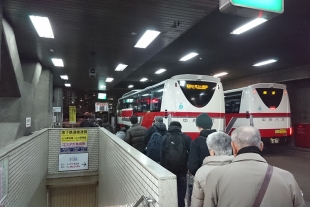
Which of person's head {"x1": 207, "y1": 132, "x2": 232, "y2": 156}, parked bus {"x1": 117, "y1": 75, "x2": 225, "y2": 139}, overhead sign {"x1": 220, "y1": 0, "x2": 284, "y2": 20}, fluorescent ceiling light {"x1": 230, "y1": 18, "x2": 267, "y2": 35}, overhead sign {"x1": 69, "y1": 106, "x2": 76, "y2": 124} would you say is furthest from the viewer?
overhead sign {"x1": 69, "y1": 106, "x2": 76, "y2": 124}

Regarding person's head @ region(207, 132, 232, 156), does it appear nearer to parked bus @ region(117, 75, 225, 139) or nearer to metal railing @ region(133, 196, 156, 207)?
metal railing @ region(133, 196, 156, 207)

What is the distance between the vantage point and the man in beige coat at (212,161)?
2.24 m

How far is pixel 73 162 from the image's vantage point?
724 centimetres

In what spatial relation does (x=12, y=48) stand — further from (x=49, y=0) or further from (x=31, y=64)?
(x=31, y=64)

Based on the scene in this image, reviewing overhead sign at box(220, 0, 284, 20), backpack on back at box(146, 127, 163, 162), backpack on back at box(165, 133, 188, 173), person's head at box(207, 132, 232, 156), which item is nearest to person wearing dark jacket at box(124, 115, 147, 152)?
backpack on back at box(146, 127, 163, 162)

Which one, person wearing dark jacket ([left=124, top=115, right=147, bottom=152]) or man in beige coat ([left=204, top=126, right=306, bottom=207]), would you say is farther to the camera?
person wearing dark jacket ([left=124, top=115, right=147, bottom=152])

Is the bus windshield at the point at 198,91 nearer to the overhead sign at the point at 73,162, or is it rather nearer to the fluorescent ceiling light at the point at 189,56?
the fluorescent ceiling light at the point at 189,56

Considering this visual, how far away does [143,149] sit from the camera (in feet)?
18.7

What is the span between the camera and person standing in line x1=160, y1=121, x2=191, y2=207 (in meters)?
3.84

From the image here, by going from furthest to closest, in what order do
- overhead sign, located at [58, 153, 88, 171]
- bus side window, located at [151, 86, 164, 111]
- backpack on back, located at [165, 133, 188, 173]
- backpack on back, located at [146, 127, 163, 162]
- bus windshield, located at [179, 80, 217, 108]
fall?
bus side window, located at [151, 86, 164, 111] → bus windshield, located at [179, 80, 217, 108] → overhead sign, located at [58, 153, 88, 171] → backpack on back, located at [146, 127, 163, 162] → backpack on back, located at [165, 133, 188, 173]

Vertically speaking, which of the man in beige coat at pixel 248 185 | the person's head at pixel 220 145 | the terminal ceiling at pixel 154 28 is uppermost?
the terminal ceiling at pixel 154 28

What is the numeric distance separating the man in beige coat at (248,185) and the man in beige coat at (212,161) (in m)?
0.41

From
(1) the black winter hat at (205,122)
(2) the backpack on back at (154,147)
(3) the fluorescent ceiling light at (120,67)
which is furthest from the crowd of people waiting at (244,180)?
(3) the fluorescent ceiling light at (120,67)

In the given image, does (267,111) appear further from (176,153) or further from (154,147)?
(176,153)
